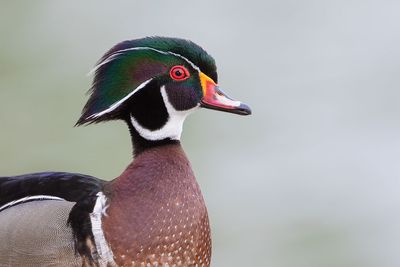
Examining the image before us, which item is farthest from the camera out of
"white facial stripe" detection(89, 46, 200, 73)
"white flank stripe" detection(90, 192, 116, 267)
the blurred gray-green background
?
the blurred gray-green background

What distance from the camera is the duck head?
326cm

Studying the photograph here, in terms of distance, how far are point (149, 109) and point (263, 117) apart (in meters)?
3.94

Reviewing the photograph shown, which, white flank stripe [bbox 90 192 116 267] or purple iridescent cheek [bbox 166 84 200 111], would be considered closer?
white flank stripe [bbox 90 192 116 267]

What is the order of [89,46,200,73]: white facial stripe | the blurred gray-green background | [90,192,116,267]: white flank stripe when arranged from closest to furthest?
[90,192,116,267]: white flank stripe → [89,46,200,73]: white facial stripe → the blurred gray-green background

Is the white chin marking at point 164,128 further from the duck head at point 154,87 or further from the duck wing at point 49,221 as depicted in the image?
the duck wing at point 49,221

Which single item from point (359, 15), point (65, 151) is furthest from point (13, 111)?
point (359, 15)

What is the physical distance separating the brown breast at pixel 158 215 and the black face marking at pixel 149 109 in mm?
78

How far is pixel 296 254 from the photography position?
5895 millimetres

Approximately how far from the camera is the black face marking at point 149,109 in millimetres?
3273

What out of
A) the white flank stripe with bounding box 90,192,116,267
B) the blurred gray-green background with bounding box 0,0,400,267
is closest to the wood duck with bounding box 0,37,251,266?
the white flank stripe with bounding box 90,192,116,267

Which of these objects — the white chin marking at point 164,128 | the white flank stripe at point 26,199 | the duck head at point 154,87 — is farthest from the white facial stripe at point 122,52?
the white flank stripe at point 26,199

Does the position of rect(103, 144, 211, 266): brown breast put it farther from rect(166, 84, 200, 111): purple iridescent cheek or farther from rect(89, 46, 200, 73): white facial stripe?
rect(89, 46, 200, 73): white facial stripe

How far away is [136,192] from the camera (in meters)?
3.25

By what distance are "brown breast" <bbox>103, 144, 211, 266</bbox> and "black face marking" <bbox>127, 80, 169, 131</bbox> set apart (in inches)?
3.1
